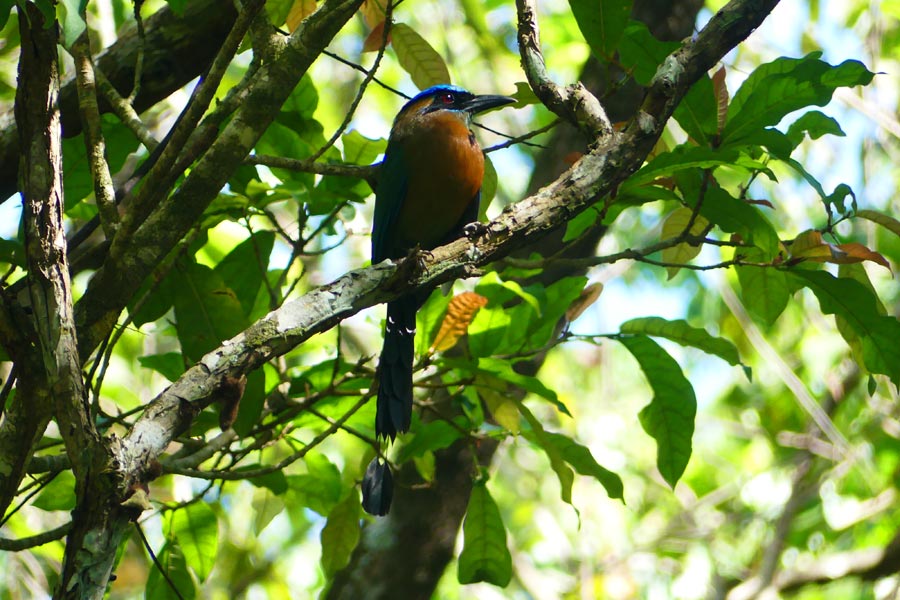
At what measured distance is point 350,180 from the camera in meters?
2.91

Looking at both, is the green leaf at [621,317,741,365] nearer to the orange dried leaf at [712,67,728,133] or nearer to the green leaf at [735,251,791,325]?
the green leaf at [735,251,791,325]

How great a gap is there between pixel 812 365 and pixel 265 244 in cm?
470

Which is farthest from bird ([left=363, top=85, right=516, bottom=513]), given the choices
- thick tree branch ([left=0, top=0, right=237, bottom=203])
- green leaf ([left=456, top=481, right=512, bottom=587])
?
thick tree branch ([left=0, top=0, right=237, bottom=203])

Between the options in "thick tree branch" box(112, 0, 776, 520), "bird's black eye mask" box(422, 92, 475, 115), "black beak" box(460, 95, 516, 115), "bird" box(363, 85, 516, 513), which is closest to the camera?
"thick tree branch" box(112, 0, 776, 520)

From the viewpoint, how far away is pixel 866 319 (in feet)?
7.94

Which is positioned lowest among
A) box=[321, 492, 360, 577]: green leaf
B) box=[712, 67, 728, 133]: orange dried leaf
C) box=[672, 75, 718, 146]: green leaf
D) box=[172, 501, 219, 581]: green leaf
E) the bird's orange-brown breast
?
box=[321, 492, 360, 577]: green leaf

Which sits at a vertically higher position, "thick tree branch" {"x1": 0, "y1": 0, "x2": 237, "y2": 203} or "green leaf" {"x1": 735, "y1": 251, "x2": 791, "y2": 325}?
"thick tree branch" {"x1": 0, "y1": 0, "x2": 237, "y2": 203}

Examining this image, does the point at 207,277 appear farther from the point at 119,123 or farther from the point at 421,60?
the point at 421,60

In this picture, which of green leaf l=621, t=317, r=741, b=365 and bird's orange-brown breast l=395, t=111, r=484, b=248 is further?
bird's orange-brown breast l=395, t=111, r=484, b=248

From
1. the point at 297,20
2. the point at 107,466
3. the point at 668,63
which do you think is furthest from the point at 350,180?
the point at 107,466

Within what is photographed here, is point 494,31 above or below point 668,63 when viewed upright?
above

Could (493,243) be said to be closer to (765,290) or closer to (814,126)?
(814,126)

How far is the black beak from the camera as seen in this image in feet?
12.4

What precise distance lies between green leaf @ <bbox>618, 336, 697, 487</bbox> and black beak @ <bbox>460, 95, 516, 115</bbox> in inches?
54.6
